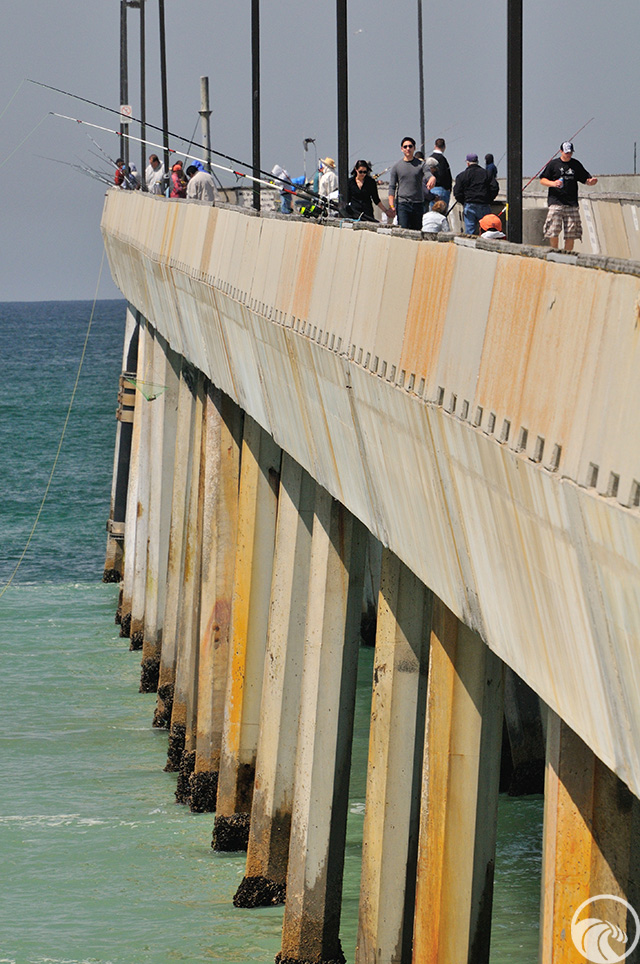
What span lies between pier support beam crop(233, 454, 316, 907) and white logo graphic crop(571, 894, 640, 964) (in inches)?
196

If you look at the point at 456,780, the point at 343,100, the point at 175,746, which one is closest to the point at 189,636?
the point at 175,746

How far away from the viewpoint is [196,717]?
14.1 m

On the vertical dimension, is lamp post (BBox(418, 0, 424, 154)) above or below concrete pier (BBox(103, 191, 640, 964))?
above

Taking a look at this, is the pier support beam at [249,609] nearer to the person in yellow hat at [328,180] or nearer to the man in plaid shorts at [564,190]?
the man in plaid shorts at [564,190]

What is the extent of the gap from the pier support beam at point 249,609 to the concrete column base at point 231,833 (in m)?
0.17

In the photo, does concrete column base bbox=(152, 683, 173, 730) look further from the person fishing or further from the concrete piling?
the person fishing

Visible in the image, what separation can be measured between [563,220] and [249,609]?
5.79 metres

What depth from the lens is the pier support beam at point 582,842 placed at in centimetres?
528

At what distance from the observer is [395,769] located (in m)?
7.85

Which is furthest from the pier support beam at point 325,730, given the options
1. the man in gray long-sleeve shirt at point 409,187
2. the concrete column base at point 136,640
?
the concrete column base at point 136,640

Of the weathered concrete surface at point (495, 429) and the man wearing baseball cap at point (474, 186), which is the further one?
the man wearing baseball cap at point (474, 186)

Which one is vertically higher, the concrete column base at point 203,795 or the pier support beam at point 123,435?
the pier support beam at point 123,435

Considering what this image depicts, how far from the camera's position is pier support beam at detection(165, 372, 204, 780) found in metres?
14.3

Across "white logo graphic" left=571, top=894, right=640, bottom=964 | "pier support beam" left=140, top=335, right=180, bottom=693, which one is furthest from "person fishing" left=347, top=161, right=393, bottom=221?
"white logo graphic" left=571, top=894, right=640, bottom=964
